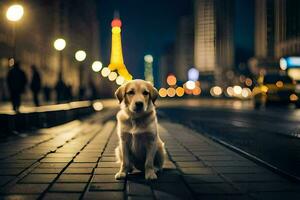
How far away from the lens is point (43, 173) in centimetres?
594

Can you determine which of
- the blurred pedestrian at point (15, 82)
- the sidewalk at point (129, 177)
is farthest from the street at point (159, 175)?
the blurred pedestrian at point (15, 82)

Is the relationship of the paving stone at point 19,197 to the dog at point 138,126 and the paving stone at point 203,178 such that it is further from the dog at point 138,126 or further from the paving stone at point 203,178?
the paving stone at point 203,178

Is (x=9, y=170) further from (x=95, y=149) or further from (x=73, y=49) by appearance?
(x=73, y=49)

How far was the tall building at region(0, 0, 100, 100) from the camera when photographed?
5272cm

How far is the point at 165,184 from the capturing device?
5.25m

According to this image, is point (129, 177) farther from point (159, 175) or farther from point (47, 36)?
point (47, 36)

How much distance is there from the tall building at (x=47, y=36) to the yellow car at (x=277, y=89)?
38.8ft

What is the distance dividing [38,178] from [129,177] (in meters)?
1.08

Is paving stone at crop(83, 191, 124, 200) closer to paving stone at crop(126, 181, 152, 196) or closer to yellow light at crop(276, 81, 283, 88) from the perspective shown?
paving stone at crop(126, 181, 152, 196)

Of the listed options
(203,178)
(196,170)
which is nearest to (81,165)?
(196,170)

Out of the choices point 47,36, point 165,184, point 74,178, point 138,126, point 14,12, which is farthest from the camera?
point 47,36

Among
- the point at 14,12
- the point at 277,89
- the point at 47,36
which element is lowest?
the point at 277,89

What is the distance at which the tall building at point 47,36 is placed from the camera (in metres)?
52.7

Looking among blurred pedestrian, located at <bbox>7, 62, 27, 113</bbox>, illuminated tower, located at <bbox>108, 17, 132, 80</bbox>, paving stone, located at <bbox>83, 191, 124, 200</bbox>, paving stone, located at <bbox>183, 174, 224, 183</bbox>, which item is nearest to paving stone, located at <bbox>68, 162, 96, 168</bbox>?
paving stone, located at <bbox>183, 174, 224, 183</bbox>
